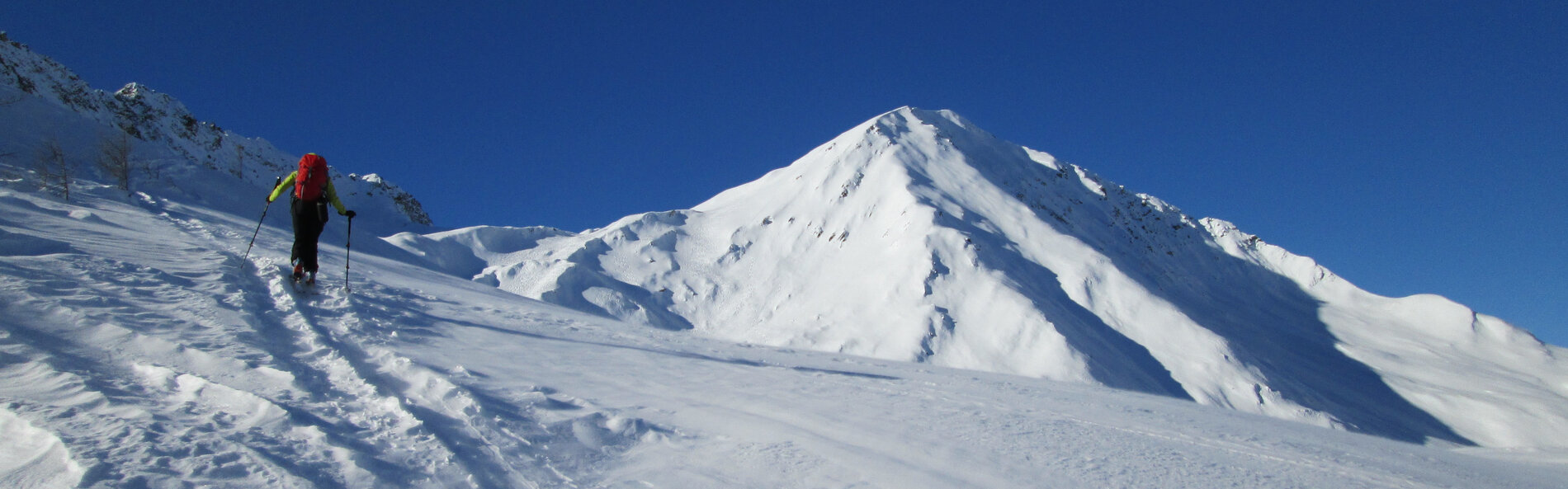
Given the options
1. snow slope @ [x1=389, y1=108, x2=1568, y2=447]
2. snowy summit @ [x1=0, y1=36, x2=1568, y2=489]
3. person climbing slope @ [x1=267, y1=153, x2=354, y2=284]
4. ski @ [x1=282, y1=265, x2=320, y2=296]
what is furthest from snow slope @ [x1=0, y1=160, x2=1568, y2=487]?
snow slope @ [x1=389, y1=108, x2=1568, y2=447]

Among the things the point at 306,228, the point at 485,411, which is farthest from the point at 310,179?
the point at 485,411

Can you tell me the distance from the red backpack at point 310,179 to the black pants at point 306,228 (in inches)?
4.0

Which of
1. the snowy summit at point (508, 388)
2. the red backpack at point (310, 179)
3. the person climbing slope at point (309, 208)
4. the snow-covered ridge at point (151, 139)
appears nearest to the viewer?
the snowy summit at point (508, 388)

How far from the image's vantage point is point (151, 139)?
53469 mm

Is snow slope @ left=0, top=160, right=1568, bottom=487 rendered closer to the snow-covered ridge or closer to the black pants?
the black pants

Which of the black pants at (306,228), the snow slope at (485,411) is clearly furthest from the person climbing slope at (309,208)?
the snow slope at (485,411)

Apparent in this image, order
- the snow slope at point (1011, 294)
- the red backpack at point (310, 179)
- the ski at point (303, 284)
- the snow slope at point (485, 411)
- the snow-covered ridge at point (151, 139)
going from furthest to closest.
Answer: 1. the snow slope at point (1011, 294)
2. the snow-covered ridge at point (151, 139)
3. the red backpack at point (310, 179)
4. the ski at point (303, 284)
5. the snow slope at point (485, 411)

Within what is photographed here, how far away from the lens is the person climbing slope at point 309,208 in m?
9.88

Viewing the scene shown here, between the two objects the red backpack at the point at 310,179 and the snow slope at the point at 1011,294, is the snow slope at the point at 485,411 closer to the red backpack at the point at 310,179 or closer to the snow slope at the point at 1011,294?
the red backpack at the point at 310,179

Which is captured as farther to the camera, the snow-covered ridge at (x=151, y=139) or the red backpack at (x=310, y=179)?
the snow-covered ridge at (x=151, y=139)

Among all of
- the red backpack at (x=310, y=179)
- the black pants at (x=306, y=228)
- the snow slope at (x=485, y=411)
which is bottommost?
the snow slope at (x=485, y=411)

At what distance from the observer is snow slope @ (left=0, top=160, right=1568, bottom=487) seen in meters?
3.91

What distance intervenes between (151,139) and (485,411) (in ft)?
221

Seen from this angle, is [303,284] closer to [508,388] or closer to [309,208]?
[309,208]
